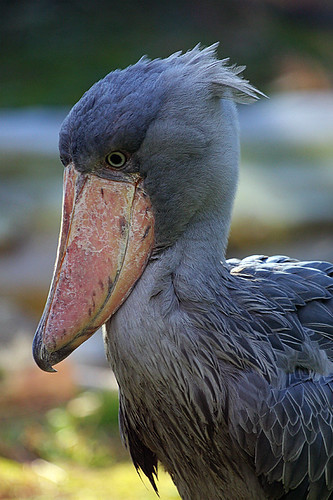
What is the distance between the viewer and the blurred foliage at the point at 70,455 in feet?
11.9

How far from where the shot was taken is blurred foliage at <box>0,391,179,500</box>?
11.9 feet

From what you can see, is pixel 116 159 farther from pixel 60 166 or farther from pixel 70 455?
pixel 60 166

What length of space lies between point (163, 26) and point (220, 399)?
880 centimetres

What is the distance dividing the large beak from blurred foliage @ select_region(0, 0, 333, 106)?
761 cm

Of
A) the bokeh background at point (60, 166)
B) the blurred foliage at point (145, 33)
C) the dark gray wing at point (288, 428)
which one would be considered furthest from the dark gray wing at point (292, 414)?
the blurred foliage at point (145, 33)

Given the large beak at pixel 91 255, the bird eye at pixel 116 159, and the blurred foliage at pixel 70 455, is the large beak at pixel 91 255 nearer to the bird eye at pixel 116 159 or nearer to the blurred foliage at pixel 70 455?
the bird eye at pixel 116 159

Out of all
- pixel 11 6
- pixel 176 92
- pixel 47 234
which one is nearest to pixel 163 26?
pixel 11 6

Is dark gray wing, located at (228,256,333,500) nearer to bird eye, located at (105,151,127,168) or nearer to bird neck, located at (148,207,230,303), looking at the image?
bird neck, located at (148,207,230,303)

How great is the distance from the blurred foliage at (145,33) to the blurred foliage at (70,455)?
19.7 ft

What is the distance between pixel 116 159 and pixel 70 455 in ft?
7.23

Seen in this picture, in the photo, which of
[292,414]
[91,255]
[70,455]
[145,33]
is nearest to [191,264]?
[91,255]

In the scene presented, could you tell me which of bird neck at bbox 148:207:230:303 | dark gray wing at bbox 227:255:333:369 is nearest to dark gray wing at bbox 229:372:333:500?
dark gray wing at bbox 227:255:333:369

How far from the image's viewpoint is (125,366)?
229 cm

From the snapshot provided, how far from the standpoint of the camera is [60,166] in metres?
7.22
